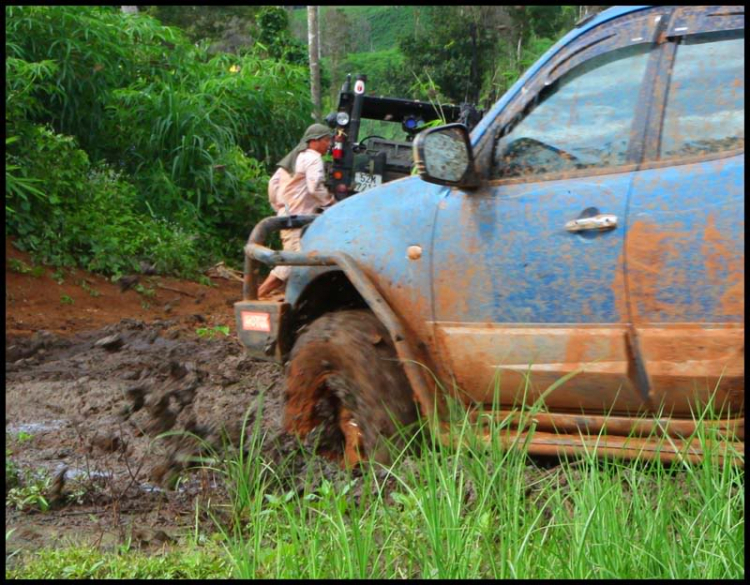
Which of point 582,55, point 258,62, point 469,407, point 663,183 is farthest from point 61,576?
point 258,62

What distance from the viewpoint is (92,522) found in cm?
413

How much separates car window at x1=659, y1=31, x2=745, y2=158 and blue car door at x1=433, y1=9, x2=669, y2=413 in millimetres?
123

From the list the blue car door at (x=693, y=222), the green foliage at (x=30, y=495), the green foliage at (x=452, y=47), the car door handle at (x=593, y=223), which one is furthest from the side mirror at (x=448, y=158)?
the green foliage at (x=452, y=47)

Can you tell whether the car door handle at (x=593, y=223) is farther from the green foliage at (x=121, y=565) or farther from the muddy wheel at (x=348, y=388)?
the green foliage at (x=121, y=565)

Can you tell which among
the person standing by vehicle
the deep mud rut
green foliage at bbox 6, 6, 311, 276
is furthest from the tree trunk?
the deep mud rut

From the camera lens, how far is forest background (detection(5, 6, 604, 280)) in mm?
12047

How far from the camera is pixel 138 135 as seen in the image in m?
14.4

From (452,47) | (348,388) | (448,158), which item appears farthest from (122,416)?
(452,47)

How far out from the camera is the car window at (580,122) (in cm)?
406

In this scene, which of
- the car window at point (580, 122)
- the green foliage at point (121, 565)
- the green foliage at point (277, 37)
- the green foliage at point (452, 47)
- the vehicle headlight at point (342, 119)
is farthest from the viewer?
the green foliage at point (277, 37)

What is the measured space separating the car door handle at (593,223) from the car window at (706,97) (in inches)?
11.8

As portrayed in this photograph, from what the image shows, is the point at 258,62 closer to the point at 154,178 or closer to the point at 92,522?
→ the point at 154,178

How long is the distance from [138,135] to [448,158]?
35.4 feet

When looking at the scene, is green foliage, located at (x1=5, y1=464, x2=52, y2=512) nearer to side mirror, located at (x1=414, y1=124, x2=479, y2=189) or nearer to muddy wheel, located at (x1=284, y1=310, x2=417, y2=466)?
muddy wheel, located at (x1=284, y1=310, x2=417, y2=466)
